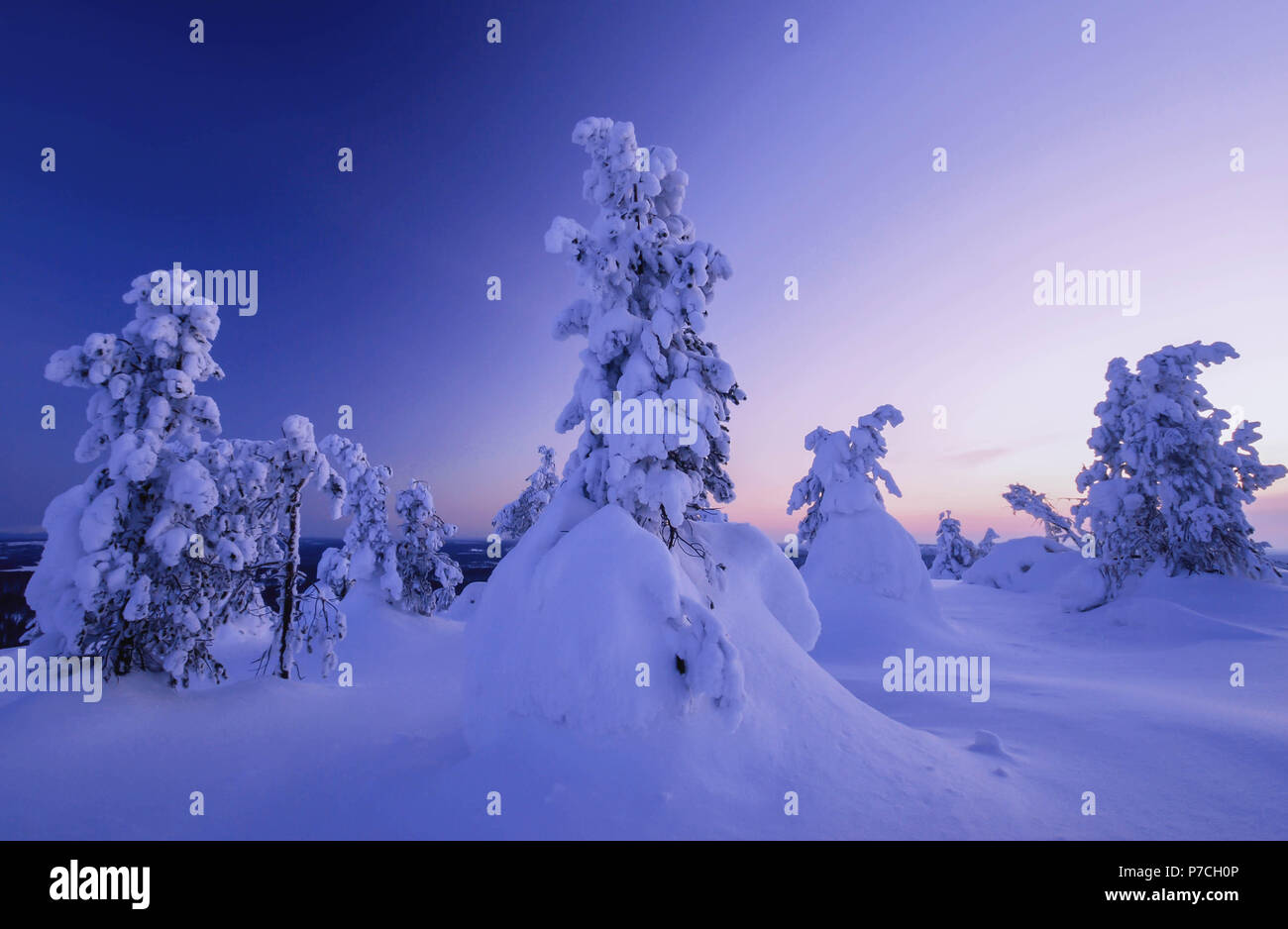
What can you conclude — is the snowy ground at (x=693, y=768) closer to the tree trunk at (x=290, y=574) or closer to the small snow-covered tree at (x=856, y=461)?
the tree trunk at (x=290, y=574)

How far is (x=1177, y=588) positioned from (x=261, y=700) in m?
31.7

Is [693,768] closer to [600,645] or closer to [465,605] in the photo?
[600,645]

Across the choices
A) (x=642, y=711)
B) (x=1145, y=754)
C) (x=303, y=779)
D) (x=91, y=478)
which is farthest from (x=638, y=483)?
(x=91, y=478)

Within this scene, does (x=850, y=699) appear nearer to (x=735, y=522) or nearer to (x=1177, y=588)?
(x=735, y=522)

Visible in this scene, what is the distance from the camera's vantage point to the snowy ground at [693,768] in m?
5.30

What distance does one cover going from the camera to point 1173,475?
68.4ft

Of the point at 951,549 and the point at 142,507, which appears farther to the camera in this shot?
the point at 951,549

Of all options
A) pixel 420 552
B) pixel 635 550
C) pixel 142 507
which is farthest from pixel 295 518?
pixel 420 552

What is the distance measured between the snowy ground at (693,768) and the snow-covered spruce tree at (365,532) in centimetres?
1455

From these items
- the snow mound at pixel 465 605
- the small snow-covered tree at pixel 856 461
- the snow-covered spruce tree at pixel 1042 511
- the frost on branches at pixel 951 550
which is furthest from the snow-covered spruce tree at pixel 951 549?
the snow mound at pixel 465 605

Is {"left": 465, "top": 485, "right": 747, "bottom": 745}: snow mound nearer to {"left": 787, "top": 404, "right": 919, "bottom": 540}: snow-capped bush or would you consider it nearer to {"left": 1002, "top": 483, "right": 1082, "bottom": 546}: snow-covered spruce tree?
{"left": 787, "top": 404, "right": 919, "bottom": 540}: snow-capped bush

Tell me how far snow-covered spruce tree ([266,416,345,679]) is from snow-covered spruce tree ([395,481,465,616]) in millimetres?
14130

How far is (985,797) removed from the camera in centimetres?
570

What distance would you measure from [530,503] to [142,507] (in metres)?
23.3
